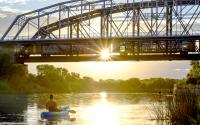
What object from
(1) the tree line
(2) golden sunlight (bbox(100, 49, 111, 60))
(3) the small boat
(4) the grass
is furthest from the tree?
(4) the grass

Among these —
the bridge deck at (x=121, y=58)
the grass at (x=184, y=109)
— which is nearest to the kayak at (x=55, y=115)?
the grass at (x=184, y=109)

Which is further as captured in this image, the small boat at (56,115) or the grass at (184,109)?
the small boat at (56,115)

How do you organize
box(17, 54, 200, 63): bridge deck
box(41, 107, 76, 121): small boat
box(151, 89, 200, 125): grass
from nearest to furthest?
box(151, 89, 200, 125): grass < box(41, 107, 76, 121): small boat < box(17, 54, 200, 63): bridge deck

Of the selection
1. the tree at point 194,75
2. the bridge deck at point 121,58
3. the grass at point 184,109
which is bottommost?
the grass at point 184,109

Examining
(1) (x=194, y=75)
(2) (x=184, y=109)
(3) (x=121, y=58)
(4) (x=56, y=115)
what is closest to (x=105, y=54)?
(3) (x=121, y=58)

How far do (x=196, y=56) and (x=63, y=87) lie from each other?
70333mm

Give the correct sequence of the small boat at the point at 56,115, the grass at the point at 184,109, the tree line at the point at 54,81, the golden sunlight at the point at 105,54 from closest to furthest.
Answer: the grass at the point at 184,109 < the small boat at the point at 56,115 < the golden sunlight at the point at 105,54 < the tree line at the point at 54,81

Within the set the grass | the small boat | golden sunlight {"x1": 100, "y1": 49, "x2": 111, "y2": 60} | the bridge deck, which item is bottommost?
the small boat

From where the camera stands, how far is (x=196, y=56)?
91.4m

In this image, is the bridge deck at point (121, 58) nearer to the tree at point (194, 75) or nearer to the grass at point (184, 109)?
the tree at point (194, 75)

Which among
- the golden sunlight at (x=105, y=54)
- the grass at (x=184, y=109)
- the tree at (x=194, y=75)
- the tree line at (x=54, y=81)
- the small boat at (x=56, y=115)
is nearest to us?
the grass at (x=184, y=109)

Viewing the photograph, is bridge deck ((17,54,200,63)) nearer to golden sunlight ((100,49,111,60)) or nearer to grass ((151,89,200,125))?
golden sunlight ((100,49,111,60))

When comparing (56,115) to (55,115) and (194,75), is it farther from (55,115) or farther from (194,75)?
(194,75)

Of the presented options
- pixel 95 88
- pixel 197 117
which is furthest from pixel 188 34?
pixel 95 88
